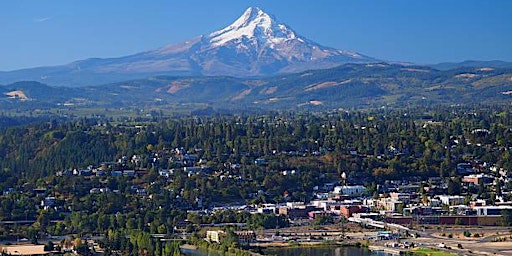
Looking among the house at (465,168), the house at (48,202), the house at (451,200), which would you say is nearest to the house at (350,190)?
the house at (451,200)

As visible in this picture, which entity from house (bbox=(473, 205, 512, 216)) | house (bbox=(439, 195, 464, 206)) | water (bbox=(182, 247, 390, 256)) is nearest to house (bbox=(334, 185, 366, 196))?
house (bbox=(439, 195, 464, 206))

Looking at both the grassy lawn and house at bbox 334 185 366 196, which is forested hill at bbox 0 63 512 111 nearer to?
house at bbox 334 185 366 196

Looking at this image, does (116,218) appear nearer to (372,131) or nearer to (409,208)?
(409,208)

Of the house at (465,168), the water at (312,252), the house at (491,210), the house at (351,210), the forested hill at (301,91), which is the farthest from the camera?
the forested hill at (301,91)

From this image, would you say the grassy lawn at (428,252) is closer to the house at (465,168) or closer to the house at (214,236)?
the house at (214,236)

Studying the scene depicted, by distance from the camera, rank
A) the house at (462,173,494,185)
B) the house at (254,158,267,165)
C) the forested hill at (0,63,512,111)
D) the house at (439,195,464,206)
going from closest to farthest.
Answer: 1. the house at (439,195,464,206)
2. the house at (462,173,494,185)
3. the house at (254,158,267,165)
4. the forested hill at (0,63,512,111)

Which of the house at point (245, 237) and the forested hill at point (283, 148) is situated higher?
the forested hill at point (283, 148)
